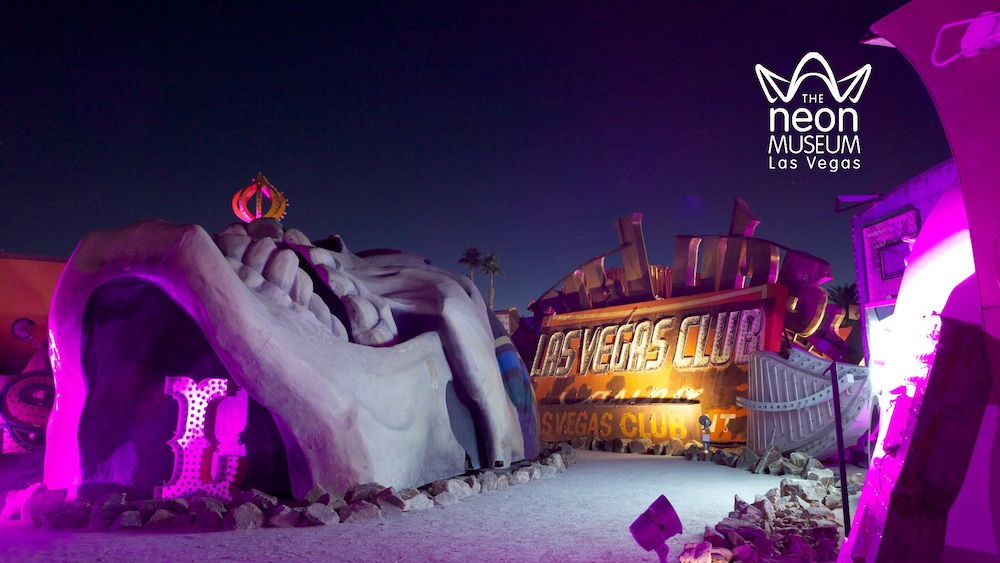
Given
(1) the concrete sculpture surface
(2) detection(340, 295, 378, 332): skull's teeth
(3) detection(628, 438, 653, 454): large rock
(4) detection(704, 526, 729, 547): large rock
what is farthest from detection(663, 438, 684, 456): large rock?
(4) detection(704, 526, 729, 547): large rock

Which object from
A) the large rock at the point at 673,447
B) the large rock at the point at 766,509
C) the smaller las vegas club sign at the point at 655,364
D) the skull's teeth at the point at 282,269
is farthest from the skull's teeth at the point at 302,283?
the smaller las vegas club sign at the point at 655,364

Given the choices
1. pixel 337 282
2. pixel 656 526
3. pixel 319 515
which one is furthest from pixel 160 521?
pixel 656 526

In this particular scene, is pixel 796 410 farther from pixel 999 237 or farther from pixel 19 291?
pixel 19 291

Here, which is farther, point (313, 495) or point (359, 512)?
point (313, 495)

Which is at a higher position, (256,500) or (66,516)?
(256,500)

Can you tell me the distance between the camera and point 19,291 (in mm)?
13883

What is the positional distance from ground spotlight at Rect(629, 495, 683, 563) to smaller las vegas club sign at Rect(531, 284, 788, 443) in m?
9.13

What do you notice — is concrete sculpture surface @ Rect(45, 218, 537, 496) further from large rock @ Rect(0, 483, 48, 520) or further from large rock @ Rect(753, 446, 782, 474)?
large rock @ Rect(753, 446, 782, 474)

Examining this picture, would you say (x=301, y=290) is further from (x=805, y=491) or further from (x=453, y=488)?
(x=805, y=491)

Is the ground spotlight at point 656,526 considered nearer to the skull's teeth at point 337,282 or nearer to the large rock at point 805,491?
the large rock at point 805,491

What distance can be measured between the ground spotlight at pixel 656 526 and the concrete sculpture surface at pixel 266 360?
12.8ft

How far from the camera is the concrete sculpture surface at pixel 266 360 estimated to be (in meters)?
6.00

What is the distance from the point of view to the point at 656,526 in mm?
3254

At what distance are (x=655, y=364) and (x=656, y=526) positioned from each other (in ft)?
35.4
